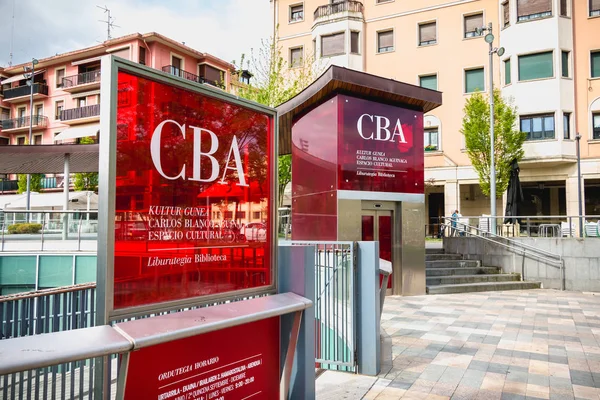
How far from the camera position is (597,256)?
1252 cm

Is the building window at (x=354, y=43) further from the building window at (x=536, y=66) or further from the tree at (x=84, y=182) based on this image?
the tree at (x=84, y=182)

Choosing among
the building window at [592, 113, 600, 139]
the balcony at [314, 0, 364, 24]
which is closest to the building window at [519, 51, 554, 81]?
A: the building window at [592, 113, 600, 139]

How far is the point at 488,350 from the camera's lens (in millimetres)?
6137

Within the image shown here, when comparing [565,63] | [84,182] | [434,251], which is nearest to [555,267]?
[434,251]

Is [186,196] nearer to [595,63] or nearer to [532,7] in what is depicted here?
[532,7]

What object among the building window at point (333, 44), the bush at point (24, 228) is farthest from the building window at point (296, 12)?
the bush at point (24, 228)

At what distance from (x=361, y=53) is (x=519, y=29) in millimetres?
10009

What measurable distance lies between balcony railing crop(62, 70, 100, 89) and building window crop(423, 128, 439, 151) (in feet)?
108

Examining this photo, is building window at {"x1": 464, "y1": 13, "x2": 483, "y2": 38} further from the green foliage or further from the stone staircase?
the green foliage

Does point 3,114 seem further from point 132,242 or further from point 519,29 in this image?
point 132,242

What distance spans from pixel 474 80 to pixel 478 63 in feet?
3.48

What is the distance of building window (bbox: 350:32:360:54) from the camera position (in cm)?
3080

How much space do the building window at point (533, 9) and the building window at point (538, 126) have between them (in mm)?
5785

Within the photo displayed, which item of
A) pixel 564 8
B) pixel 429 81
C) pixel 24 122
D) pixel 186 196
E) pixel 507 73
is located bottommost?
pixel 186 196
